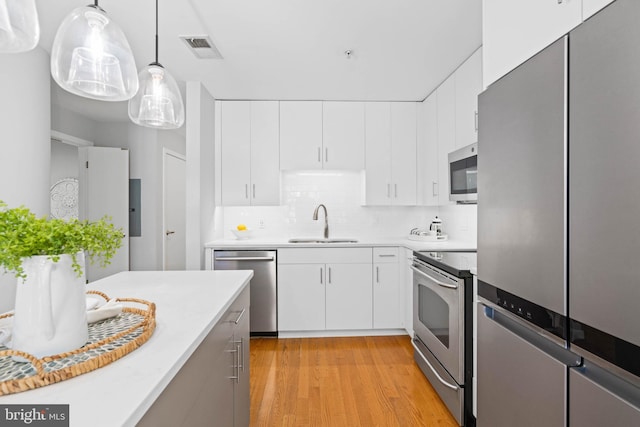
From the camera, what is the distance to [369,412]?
2.16 m

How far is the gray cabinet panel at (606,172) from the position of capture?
78cm

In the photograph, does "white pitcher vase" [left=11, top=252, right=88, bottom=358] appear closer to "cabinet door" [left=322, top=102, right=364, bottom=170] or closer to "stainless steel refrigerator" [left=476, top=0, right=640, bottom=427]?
"stainless steel refrigerator" [left=476, top=0, right=640, bottom=427]

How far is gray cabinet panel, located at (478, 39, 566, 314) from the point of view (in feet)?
3.35

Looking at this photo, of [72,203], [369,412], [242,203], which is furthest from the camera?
[72,203]

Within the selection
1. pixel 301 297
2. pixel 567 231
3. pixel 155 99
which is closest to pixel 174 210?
pixel 301 297

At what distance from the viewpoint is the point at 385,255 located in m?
3.46

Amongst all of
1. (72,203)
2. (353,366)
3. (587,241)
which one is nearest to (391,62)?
(587,241)

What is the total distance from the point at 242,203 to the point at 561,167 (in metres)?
3.10

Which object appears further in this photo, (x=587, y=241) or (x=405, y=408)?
(x=405, y=408)

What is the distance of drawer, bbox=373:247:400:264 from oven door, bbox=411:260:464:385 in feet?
2.18

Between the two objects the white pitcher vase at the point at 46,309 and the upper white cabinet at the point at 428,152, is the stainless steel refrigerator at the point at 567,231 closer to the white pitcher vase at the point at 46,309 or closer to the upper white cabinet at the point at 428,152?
the white pitcher vase at the point at 46,309

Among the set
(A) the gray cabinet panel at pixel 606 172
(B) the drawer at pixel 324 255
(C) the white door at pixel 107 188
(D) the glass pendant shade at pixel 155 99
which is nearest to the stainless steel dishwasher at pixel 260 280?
(B) the drawer at pixel 324 255

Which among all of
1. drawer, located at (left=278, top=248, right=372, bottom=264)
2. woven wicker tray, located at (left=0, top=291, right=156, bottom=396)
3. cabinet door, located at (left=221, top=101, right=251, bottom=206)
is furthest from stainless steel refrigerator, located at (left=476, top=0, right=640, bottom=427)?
cabinet door, located at (left=221, top=101, right=251, bottom=206)

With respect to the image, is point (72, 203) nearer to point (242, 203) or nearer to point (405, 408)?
point (242, 203)
